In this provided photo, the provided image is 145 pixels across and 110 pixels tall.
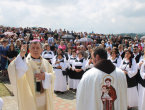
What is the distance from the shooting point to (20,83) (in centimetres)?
304

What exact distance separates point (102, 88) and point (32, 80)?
1540 mm

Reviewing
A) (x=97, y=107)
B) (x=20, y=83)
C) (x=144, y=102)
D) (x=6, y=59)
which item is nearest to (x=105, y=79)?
(x=97, y=107)

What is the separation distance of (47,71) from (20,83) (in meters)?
0.68

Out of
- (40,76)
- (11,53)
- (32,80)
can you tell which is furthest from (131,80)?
(11,53)

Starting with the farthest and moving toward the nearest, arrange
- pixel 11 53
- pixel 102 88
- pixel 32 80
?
pixel 11 53
pixel 32 80
pixel 102 88

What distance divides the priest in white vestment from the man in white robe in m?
1.12

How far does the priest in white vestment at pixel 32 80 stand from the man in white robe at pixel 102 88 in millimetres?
1119

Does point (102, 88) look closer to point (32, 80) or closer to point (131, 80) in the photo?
point (32, 80)

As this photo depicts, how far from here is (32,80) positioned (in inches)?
124

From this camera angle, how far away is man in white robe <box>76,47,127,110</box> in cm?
239

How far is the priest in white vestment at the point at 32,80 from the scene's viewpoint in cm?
289

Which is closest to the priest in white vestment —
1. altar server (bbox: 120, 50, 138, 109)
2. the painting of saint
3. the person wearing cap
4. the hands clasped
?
the hands clasped

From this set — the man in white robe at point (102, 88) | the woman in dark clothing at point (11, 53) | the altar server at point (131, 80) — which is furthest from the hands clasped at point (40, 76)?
the woman in dark clothing at point (11, 53)

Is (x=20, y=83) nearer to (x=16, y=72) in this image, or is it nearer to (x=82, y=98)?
(x=16, y=72)
